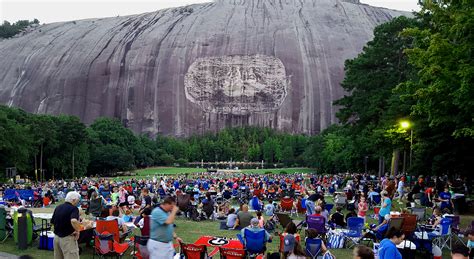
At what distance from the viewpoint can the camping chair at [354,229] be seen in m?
11.7

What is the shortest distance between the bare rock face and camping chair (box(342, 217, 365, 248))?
3187 inches

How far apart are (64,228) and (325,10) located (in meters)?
105

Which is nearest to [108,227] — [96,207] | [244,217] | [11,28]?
[244,217]

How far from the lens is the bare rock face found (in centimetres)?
9388

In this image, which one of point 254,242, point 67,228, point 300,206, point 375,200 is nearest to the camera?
point 67,228

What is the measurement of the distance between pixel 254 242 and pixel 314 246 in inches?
43.8

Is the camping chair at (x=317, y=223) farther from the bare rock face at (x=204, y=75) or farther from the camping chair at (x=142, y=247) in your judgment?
the bare rock face at (x=204, y=75)

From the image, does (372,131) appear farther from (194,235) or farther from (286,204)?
(194,235)

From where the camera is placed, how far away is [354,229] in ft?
39.1

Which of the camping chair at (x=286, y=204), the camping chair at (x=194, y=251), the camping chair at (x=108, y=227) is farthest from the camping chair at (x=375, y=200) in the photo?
the camping chair at (x=194, y=251)

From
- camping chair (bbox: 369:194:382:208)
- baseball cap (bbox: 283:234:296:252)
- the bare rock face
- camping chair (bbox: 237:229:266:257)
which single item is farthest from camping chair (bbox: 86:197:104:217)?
the bare rock face

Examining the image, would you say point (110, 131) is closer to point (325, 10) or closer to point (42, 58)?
point (42, 58)

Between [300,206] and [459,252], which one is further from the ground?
[459,252]

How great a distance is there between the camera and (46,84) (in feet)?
325
